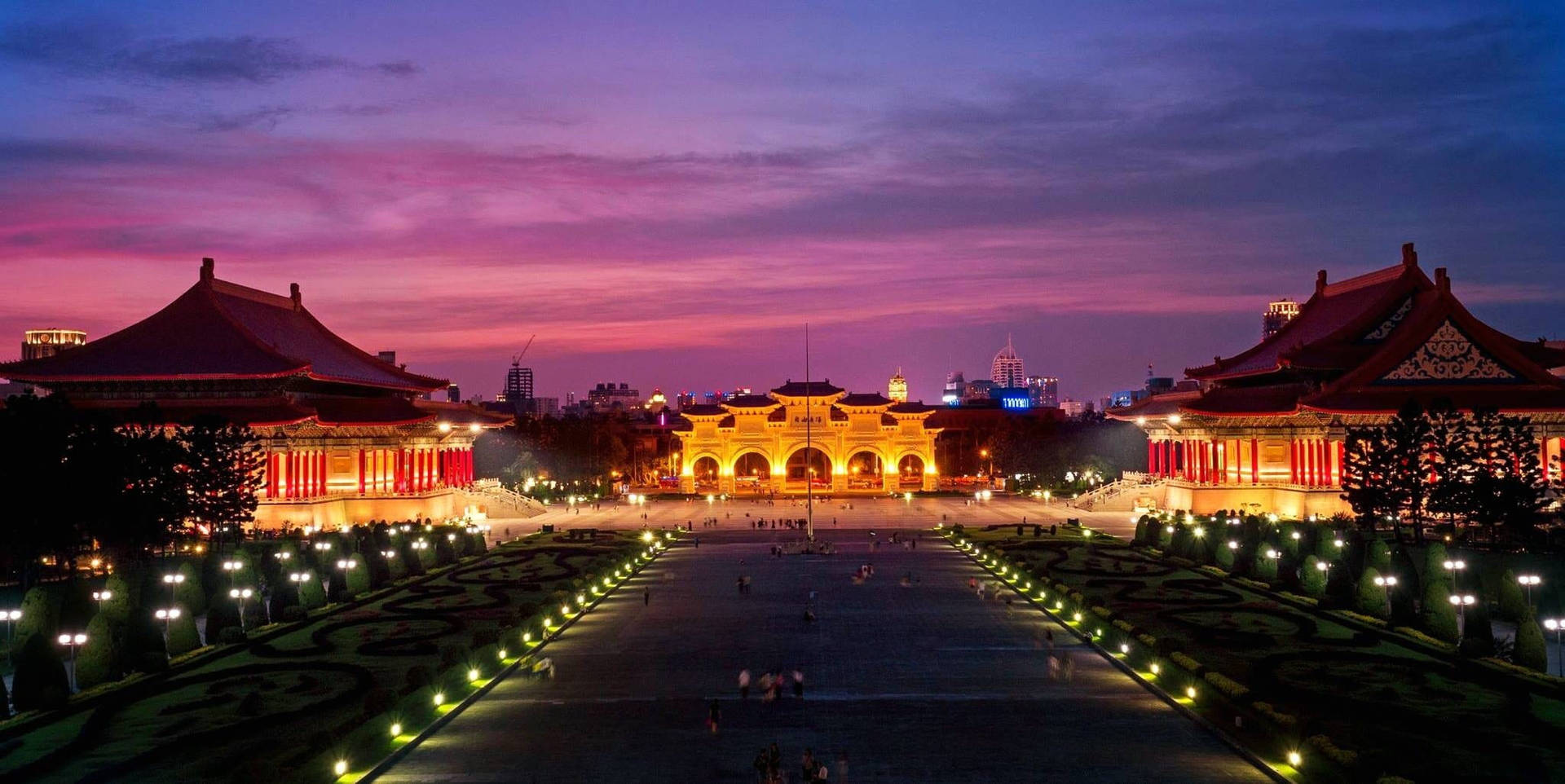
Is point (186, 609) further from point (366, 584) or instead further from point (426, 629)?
point (366, 584)

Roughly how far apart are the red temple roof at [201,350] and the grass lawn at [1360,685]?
49797 mm

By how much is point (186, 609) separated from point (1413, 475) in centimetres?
4669

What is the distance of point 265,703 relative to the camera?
31641 mm

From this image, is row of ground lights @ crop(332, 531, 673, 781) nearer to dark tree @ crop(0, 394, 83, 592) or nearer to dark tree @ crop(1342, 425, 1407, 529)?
dark tree @ crop(0, 394, 83, 592)

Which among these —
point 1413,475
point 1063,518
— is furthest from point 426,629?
point 1063,518

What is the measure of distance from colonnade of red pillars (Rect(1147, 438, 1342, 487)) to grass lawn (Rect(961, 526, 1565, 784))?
26894 millimetres

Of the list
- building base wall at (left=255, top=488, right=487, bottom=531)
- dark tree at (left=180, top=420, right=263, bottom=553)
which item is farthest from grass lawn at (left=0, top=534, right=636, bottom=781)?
building base wall at (left=255, top=488, right=487, bottom=531)

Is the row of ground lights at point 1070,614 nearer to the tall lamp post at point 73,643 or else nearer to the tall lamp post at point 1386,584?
the tall lamp post at point 1386,584

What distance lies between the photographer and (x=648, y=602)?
50.1 meters

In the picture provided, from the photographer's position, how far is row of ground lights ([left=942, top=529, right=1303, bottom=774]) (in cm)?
3135

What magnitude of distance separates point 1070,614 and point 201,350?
5538 cm

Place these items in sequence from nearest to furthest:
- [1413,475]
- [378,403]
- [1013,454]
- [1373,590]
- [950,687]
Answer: [950,687], [1373,590], [1413,475], [378,403], [1013,454]

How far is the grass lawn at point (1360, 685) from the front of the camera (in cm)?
2570

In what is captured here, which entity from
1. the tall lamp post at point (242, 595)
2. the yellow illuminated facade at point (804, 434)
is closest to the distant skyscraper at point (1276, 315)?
the yellow illuminated facade at point (804, 434)
